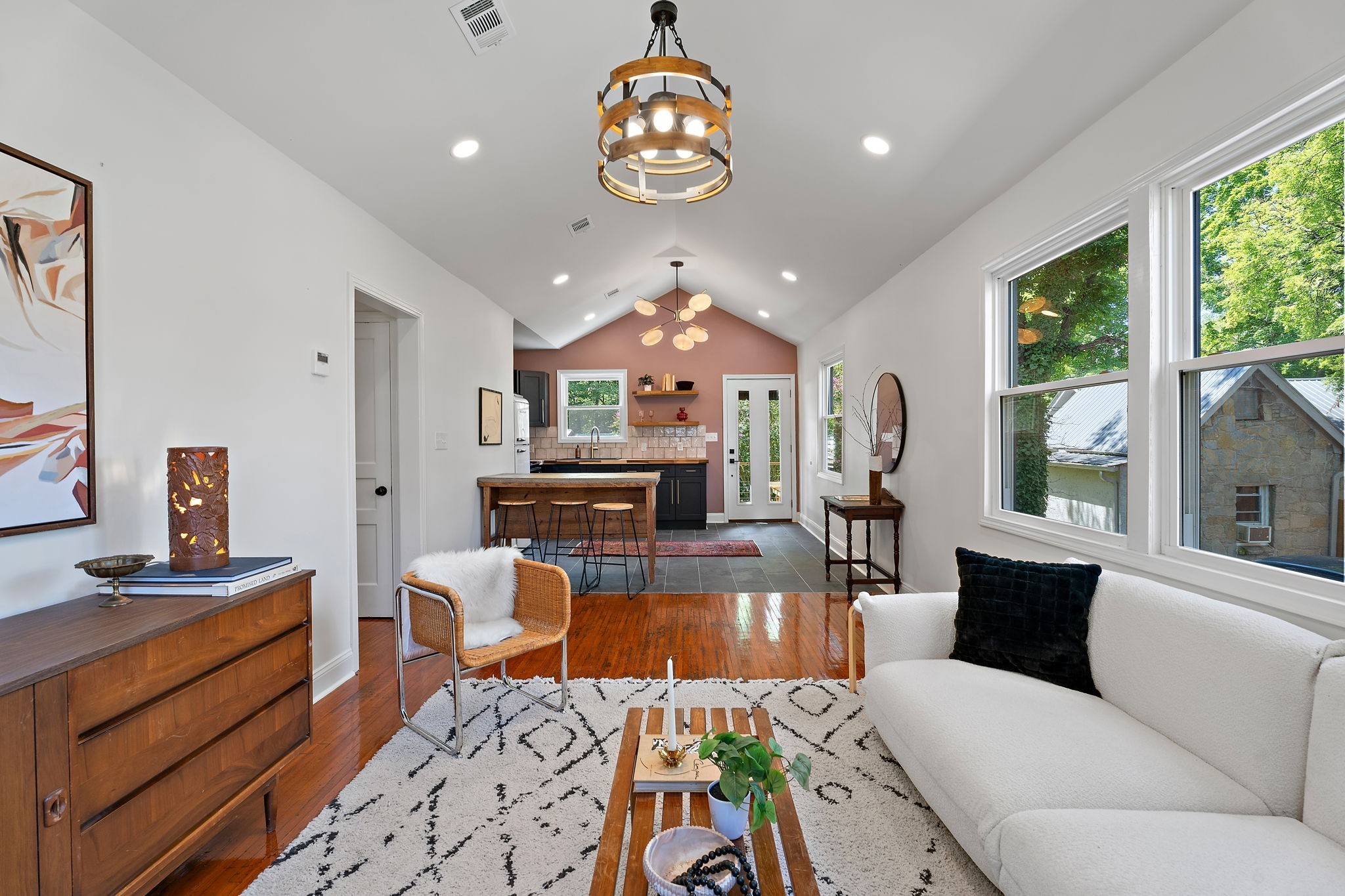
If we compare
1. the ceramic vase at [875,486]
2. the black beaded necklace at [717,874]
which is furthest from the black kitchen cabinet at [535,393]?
the black beaded necklace at [717,874]

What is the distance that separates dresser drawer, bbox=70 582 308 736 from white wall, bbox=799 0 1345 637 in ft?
9.55

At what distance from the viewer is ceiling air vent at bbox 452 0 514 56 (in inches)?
94.1

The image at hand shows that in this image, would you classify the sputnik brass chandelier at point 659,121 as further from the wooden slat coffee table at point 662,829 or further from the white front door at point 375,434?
the white front door at point 375,434

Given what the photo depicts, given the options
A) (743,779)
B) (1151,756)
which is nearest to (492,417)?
(743,779)

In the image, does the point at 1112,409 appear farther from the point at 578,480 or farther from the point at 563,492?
the point at 563,492

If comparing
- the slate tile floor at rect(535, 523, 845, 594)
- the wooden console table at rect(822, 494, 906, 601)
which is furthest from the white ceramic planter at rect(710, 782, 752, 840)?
the slate tile floor at rect(535, 523, 845, 594)

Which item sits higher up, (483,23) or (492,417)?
(483,23)

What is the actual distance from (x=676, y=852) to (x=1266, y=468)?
6.79ft

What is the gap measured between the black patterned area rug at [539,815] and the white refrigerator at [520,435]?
4.16 meters

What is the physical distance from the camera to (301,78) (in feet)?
7.93

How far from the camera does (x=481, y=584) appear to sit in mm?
2900

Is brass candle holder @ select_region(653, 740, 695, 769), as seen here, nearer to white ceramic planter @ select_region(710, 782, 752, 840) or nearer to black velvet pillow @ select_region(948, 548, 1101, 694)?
white ceramic planter @ select_region(710, 782, 752, 840)

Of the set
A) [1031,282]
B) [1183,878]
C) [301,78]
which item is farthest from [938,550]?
[301,78]

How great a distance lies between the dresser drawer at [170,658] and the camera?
1.32 m
